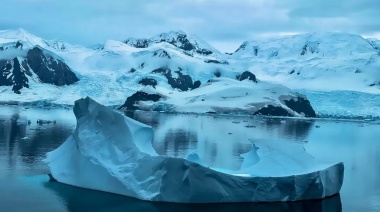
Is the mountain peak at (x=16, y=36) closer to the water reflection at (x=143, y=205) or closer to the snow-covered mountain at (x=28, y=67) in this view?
the snow-covered mountain at (x=28, y=67)

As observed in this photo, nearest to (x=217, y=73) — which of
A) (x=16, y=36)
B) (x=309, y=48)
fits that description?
(x=309, y=48)

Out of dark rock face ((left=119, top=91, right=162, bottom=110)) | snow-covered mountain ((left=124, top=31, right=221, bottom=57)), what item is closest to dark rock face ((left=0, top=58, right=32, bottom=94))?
dark rock face ((left=119, top=91, right=162, bottom=110))

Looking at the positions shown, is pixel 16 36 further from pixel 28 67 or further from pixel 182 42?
pixel 182 42

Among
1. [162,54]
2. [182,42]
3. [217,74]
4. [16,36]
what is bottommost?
[217,74]

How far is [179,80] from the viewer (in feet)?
478

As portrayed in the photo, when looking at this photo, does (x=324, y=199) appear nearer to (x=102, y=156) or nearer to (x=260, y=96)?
(x=102, y=156)

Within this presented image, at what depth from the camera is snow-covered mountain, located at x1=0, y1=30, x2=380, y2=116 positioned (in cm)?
9800

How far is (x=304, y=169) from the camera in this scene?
48.6ft

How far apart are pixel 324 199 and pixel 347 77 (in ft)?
430

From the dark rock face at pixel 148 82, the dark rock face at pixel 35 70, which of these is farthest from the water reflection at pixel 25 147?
the dark rock face at pixel 35 70

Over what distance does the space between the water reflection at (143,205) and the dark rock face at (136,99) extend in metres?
82.8

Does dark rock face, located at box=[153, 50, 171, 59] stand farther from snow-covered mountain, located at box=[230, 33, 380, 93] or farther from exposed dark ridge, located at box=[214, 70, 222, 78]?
snow-covered mountain, located at box=[230, 33, 380, 93]

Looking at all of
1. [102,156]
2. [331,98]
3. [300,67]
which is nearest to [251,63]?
[300,67]

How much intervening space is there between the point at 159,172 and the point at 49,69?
126336 millimetres
